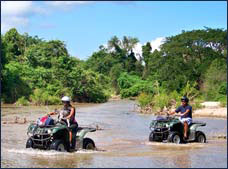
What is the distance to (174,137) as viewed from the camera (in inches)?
606

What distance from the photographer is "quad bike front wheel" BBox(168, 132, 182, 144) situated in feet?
50.2

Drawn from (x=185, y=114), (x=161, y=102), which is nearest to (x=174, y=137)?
(x=185, y=114)

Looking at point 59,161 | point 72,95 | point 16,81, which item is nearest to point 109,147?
point 59,161

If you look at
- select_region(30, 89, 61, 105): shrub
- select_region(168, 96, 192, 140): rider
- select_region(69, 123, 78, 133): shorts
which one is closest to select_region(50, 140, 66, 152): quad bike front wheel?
select_region(69, 123, 78, 133): shorts

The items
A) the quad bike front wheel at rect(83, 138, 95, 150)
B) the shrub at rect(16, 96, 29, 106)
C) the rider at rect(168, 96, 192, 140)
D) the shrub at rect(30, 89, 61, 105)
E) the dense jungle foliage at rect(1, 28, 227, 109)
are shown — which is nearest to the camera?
the quad bike front wheel at rect(83, 138, 95, 150)

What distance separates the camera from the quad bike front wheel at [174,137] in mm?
15297

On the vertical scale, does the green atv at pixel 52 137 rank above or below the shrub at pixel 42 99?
below

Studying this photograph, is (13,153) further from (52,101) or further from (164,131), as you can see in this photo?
(52,101)

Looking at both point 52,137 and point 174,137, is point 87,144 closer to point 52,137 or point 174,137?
point 52,137

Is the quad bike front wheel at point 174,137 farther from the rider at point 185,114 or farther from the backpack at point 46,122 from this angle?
the backpack at point 46,122

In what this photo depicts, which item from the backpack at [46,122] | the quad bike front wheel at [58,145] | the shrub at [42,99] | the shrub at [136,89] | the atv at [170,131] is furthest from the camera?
the shrub at [136,89]

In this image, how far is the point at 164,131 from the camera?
15.6 m

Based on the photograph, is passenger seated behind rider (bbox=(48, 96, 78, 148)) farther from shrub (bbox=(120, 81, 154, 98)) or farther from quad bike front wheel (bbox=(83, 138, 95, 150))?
shrub (bbox=(120, 81, 154, 98))

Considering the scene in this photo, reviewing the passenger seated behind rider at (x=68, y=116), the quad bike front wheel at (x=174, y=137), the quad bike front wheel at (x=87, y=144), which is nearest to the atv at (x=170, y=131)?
the quad bike front wheel at (x=174, y=137)
